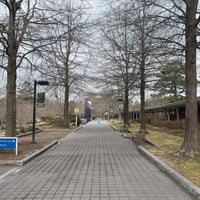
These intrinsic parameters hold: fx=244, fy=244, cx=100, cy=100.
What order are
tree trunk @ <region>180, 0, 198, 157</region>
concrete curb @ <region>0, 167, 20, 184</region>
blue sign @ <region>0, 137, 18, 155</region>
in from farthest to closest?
blue sign @ <region>0, 137, 18, 155</region> → tree trunk @ <region>180, 0, 198, 157</region> → concrete curb @ <region>0, 167, 20, 184</region>

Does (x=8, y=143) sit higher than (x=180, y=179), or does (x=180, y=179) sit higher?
(x=8, y=143)

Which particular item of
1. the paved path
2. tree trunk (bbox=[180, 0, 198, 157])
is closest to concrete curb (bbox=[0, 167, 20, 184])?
the paved path

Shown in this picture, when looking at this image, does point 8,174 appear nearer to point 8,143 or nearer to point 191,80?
point 8,143

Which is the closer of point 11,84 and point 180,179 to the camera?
point 180,179

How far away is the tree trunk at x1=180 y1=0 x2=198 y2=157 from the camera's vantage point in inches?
344

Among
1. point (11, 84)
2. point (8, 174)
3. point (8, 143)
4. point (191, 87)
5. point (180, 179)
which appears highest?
point (11, 84)

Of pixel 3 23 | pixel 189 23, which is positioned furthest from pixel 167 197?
pixel 3 23

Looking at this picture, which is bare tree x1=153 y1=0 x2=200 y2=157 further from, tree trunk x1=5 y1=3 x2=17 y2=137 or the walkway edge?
tree trunk x1=5 y1=3 x2=17 y2=137

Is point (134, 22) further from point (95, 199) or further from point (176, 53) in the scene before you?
point (95, 199)

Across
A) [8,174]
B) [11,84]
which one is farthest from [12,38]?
[8,174]

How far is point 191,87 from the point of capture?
8898mm

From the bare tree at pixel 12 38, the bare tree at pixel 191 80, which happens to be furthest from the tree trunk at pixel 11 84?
the bare tree at pixel 191 80

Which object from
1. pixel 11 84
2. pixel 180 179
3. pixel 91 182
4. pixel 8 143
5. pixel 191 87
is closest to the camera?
pixel 180 179

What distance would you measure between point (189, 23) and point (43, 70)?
7359 millimetres
